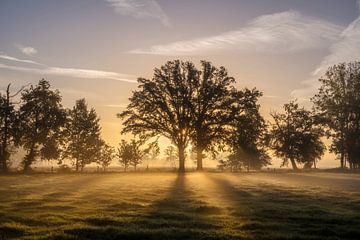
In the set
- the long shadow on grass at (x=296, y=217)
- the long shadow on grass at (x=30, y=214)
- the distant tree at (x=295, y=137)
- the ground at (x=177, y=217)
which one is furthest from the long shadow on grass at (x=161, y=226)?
the distant tree at (x=295, y=137)

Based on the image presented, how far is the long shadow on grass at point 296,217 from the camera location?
15375mm

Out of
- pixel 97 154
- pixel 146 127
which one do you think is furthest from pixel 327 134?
pixel 97 154

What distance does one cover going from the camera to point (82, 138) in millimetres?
89500

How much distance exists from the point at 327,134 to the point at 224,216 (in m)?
72.0

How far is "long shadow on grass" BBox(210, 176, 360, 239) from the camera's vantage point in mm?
15375

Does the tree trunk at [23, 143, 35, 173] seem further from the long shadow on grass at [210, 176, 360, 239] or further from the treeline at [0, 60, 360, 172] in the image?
the long shadow on grass at [210, 176, 360, 239]

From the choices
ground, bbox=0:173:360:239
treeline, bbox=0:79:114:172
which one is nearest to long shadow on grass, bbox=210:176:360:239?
ground, bbox=0:173:360:239

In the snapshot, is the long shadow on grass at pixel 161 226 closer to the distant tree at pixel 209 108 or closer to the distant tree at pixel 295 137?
the distant tree at pixel 209 108

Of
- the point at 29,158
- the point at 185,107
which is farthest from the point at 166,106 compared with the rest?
the point at 29,158

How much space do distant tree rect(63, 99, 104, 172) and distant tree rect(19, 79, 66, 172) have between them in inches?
352

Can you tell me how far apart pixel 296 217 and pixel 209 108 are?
51.0 m

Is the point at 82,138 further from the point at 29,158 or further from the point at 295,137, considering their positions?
the point at 295,137

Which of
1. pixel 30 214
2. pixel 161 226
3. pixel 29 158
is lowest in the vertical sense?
pixel 161 226

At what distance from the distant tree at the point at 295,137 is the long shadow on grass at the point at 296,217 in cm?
6652
